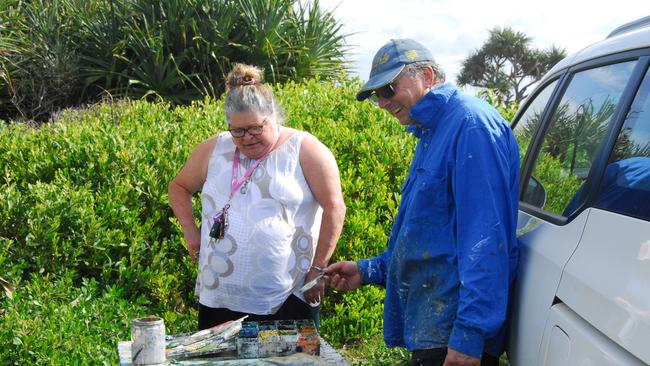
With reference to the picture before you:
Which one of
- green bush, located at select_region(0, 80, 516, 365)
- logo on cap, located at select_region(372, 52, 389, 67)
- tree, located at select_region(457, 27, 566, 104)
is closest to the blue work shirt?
logo on cap, located at select_region(372, 52, 389, 67)

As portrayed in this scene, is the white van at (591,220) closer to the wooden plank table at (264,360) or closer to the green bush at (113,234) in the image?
the wooden plank table at (264,360)

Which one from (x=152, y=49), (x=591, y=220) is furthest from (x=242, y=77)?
(x=152, y=49)

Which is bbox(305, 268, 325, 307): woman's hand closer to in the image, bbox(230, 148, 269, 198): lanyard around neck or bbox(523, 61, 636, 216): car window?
→ bbox(230, 148, 269, 198): lanyard around neck

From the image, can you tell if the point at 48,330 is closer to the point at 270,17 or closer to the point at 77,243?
the point at 77,243

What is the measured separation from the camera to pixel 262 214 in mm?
3574

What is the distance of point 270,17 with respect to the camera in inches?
453

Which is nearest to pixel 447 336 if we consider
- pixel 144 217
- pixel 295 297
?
pixel 295 297

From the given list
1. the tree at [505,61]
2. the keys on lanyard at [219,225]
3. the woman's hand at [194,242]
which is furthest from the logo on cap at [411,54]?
the tree at [505,61]

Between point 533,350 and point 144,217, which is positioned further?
point 144,217

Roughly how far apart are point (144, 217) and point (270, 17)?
6.38m

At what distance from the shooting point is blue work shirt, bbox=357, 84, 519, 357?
2453mm

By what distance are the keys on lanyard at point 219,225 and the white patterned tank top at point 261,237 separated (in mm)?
20

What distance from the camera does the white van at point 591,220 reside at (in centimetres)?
183

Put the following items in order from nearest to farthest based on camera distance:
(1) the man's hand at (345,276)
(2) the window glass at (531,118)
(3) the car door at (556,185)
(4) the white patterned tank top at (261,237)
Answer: (3) the car door at (556,185) < (2) the window glass at (531,118) < (1) the man's hand at (345,276) < (4) the white patterned tank top at (261,237)
